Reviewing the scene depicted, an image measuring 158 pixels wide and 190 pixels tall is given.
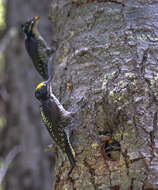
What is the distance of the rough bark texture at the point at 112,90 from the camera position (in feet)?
6.59

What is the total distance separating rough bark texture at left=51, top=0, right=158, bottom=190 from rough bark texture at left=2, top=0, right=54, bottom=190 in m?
2.72

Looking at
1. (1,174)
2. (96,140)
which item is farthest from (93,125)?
(1,174)

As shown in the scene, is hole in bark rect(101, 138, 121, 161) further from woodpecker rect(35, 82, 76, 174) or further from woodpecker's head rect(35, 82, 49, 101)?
woodpecker's head rect(35, 82, 49, 101)

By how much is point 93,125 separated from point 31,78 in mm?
3745

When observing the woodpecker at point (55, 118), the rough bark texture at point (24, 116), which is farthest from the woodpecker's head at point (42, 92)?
the rough bark texture at point (24, 116)

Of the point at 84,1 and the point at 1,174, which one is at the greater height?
the point at 84,1

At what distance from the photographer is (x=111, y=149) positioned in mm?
2104

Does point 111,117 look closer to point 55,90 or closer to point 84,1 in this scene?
point 55,90

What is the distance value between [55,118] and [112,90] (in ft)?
2.94

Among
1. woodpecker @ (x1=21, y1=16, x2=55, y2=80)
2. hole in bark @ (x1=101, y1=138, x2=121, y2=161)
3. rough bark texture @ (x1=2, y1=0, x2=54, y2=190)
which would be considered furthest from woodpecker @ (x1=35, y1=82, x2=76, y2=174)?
rough bark texture @ (x1=2, y1=0, x2=54, y2=190)

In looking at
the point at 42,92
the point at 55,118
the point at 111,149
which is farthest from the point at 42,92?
the point at 111,149

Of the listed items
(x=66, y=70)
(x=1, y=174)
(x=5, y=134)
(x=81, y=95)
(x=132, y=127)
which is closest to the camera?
(x=132, y=127)

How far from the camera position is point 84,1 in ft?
8.87

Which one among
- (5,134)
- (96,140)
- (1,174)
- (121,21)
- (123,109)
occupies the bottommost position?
(5,134)
